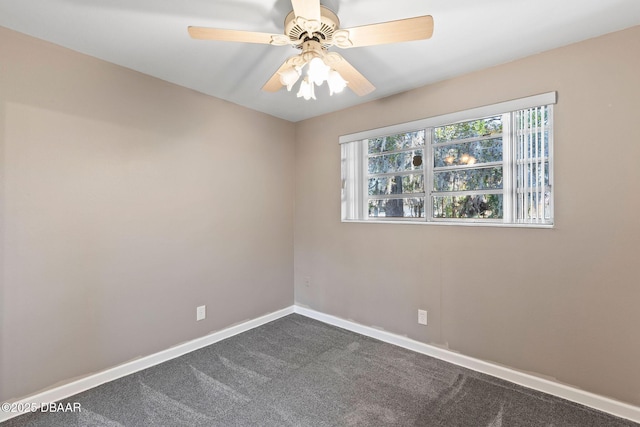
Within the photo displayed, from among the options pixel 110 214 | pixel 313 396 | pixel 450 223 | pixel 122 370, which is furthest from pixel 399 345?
pixel 110 214

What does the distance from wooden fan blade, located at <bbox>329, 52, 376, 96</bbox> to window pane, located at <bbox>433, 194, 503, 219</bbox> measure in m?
1.19

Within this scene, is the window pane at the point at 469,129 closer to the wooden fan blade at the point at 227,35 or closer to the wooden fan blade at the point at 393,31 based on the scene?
the wooden fan blade at the point at 393,31

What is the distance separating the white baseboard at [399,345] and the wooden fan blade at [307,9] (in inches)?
98.8

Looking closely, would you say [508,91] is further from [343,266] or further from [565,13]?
[343,266]

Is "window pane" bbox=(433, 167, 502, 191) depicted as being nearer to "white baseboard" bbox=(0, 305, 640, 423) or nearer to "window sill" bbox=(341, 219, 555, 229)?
"window sill" bbox=(341, 219, 555, 229)

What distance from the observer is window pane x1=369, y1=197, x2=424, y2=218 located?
2695mm

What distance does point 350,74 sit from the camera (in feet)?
5.71

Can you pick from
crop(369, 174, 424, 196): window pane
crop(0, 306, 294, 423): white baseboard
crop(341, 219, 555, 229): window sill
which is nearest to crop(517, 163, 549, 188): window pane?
crop(341, 219, 555, 229): window sill

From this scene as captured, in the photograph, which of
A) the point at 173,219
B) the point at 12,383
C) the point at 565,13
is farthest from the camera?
the point at 173,219

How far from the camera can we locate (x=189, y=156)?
8.51ft

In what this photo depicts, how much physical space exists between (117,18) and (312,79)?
1174 millimetres

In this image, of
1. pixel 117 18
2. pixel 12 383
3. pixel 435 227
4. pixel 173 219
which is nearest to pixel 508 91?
pixel 435 227

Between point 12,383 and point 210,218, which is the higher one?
point 210,218

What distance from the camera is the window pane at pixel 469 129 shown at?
228 centimetres
